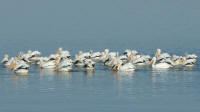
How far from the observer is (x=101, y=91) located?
84.4ft

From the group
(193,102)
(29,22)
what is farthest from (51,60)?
(29,22)

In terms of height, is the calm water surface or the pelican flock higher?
the pelican flock

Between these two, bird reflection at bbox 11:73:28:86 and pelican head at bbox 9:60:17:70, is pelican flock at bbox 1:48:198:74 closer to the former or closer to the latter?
pelican head at bbox 9:60:17:70

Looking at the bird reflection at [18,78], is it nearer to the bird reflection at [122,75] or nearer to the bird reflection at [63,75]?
the bird reflection at [63,75]

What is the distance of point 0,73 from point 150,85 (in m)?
9.23

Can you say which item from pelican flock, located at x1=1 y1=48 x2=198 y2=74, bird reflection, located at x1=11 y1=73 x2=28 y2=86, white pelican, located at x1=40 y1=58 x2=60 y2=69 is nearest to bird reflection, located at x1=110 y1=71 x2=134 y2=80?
pelican flock, located at x1=1 y1=48 x2=198 y2=74

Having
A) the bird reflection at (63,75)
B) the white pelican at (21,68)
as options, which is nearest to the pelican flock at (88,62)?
the white pelican at (21,68)

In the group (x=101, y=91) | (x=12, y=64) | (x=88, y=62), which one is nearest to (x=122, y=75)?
(x=88, y=62)

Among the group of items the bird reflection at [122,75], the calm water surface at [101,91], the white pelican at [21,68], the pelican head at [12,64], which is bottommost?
the calm water surface at [101,91]

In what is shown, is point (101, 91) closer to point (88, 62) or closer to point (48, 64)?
point (88, 62)

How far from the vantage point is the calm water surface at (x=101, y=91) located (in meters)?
22.1

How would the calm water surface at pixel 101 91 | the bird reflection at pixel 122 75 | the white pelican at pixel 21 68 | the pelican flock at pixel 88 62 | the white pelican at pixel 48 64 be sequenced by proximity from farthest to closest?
Answer: the white pelican at pixel 48 64 → the pelican flock at pixel 88 62 → the white pelican at pixel 21 68 → the bird reflection at pixel 122 75 → the calm water surface at pixel 101 91

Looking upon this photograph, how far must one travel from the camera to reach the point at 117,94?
2488 centimetres

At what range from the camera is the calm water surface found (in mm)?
22062
